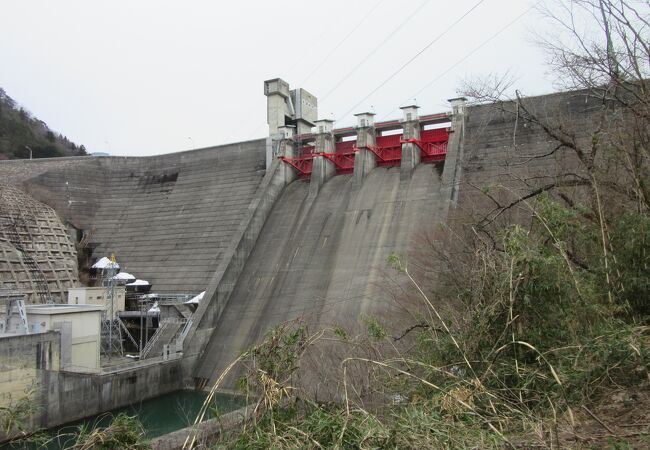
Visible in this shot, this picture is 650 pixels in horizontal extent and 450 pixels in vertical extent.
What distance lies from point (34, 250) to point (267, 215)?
888 cm

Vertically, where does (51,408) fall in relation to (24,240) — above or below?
below

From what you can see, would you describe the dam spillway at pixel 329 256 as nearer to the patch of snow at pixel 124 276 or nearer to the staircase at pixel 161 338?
the staircase at pixel 161 338

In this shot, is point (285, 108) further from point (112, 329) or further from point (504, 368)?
point (504, 368)

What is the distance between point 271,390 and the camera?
3689 mm

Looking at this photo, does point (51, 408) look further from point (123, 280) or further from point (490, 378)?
point (490, 378)

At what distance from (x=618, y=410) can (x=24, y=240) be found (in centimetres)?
2031

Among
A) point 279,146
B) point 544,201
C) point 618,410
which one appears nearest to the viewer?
point 618,410

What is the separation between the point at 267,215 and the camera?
62.8 ft

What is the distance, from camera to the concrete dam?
46.2ft

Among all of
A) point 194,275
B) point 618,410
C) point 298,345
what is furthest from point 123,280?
point 618,410

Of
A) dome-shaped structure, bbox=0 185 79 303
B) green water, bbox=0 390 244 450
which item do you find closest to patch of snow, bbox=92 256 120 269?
dome-shaped structure, bbox=0 185 79 303

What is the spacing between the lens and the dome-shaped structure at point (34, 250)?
17.5m

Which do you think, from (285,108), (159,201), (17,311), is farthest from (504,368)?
(159,201)

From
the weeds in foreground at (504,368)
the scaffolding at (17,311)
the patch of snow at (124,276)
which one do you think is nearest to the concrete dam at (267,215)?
the patch of snow at (124,276)
